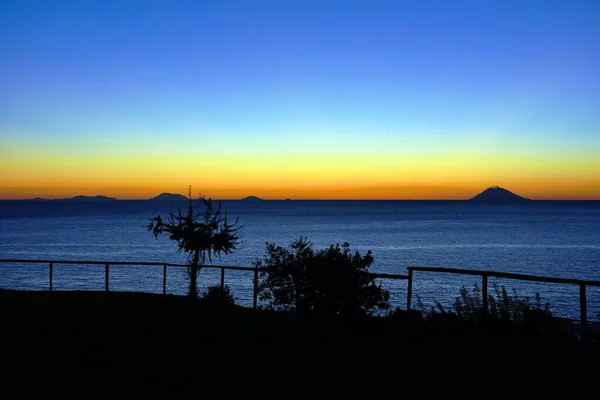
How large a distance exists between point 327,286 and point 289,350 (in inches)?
217

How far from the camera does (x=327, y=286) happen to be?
13.7m

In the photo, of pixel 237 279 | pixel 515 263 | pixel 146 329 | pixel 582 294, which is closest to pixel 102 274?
pixel 237 279

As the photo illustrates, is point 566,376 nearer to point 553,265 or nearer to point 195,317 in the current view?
point 195,317

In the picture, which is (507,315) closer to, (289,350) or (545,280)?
(545,280)

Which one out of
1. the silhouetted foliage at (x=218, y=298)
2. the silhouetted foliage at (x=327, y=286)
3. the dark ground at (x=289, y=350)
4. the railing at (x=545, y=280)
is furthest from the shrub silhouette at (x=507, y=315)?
the silhouetted foliage at (x=218, y=298)

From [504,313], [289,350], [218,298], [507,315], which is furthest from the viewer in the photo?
[218,298]

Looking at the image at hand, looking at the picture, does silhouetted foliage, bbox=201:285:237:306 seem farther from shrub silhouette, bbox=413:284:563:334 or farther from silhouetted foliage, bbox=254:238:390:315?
shrub silhouette, bbox=413:284:563:334

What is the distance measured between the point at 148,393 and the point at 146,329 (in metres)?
4.06

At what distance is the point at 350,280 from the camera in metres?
13.8

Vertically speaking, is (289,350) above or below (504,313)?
below

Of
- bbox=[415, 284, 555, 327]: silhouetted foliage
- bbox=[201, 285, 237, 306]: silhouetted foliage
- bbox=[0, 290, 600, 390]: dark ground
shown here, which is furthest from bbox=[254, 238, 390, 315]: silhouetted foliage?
bbox=[415, 284, 555, 327]: silhouetted foliage

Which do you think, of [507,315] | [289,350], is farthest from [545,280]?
[289,350]

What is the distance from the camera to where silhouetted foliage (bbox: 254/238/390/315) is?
13.6 metres

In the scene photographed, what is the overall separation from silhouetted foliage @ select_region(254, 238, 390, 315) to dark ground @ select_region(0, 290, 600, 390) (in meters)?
2.10
